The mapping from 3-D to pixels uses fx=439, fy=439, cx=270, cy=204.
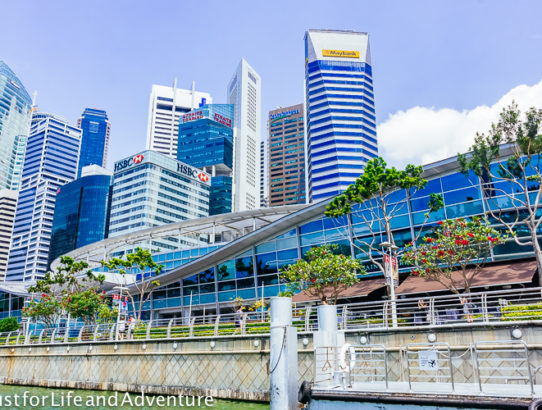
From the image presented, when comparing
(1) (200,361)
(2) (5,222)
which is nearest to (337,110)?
(1) (200,361)

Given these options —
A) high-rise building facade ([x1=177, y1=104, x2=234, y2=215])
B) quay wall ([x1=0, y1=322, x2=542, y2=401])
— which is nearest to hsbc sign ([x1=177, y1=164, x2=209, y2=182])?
high-rise building facade ([x1=177, y1=104, x2=234, y2=215])

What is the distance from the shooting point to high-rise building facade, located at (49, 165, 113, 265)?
157m

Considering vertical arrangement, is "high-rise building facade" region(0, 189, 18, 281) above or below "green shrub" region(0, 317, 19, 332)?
above

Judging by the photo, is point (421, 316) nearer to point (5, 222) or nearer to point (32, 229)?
point (32, 229)

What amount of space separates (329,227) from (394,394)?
22.7 m

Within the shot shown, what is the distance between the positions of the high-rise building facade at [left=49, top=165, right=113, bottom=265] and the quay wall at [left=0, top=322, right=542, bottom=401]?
137 metres

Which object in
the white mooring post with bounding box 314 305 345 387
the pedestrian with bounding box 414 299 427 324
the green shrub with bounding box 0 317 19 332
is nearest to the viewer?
the white mooring post with bounding box 314 305 345 387

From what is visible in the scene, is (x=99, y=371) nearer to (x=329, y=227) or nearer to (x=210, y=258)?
(x=210, y=258)

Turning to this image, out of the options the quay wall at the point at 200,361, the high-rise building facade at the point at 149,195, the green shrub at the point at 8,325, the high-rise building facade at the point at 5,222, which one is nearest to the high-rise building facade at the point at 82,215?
the high-rise building facade at the point at 149,195

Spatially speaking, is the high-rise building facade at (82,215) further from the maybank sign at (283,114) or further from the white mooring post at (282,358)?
the white mooring post at (282,358)

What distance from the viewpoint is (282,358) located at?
11695 millimetres

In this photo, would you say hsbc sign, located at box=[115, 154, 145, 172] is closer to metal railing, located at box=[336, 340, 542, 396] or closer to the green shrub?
the green shrub

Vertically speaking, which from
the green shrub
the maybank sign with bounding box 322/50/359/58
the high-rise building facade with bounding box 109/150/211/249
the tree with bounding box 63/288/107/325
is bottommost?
the green shrub

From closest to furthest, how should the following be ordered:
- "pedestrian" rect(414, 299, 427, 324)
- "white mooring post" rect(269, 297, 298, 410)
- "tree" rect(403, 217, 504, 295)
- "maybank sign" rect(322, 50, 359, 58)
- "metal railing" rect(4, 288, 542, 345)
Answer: "white mooring post" rect(269, 297, 298, 410) → "metal railing" rect(4, 288, 542, 345) → "pedestrian" rect(414, 299, 427, 324) → "tree" rect(403, 217, 504, 295) → "maybank sign" rect(322, 50, 359, 58)
